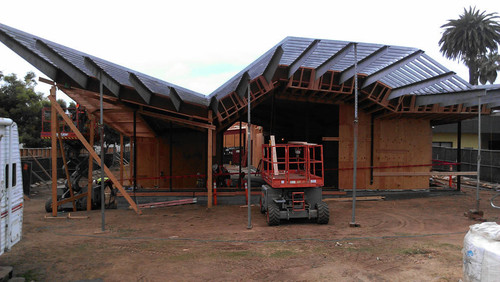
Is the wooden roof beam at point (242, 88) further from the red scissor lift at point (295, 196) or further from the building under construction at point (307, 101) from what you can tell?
the red scissor lift at point (295, 196)

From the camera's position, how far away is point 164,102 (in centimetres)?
1282

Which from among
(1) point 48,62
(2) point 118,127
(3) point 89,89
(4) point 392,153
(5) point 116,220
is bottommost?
(5) point 116,220

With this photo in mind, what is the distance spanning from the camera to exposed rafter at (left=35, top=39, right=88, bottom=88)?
32.3 ft

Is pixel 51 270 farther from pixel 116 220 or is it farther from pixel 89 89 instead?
pixel 89 89

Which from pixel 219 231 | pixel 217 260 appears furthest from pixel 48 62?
pixel 217 260

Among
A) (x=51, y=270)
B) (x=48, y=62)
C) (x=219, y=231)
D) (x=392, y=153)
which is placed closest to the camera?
(x=51, y=270)

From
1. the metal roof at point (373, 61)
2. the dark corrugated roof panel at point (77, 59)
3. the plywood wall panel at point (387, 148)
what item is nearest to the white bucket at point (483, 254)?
the metal roof at point (373, 61)

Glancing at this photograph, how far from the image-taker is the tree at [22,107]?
2603 centimetres

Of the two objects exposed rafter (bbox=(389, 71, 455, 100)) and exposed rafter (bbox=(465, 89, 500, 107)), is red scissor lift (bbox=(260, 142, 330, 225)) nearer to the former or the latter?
exposed rafter (bbox=(389, 71, 455, 100))

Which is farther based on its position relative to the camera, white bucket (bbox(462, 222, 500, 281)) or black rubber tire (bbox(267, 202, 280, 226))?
black rubber tire (bbox(267, 202, 280, 226))

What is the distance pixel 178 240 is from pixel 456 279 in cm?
663

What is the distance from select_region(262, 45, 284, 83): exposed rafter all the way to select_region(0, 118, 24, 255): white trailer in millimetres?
8074

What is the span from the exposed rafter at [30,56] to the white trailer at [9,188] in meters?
5.40

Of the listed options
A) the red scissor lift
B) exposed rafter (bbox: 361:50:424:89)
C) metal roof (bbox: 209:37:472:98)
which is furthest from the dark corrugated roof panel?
exposed rafter (bbox: 361:50:424:89)
